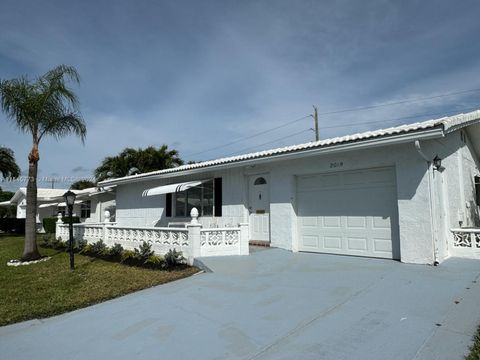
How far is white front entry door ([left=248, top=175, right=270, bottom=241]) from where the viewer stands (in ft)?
39.5

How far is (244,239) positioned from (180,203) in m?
6.05

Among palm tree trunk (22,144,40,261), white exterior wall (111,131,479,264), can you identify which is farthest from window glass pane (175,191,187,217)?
palm tree trunk (22,144,40,261)

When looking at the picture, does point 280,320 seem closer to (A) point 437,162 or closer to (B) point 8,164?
(A) point 437,162

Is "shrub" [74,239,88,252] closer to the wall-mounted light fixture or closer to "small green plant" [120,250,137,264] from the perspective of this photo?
"small green plant" [120,250,137,264]

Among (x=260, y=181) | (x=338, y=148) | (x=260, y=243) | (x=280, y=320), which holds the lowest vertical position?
(x=280, y=320)

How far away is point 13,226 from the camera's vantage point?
29.4 metres

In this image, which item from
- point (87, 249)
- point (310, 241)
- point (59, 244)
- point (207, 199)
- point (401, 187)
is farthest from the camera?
point (59, 244)

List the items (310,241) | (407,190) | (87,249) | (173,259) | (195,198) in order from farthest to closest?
(195,198) < (87,249) < (310,241) < (173,259) < (407,190)

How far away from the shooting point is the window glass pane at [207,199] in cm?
1423

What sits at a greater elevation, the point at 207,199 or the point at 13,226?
the point at 207,199

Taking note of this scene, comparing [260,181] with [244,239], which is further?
[260,181]

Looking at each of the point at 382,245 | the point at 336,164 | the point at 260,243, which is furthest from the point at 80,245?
the point at 382,245

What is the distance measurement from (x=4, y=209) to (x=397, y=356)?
59.8 m

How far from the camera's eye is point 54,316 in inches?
244
